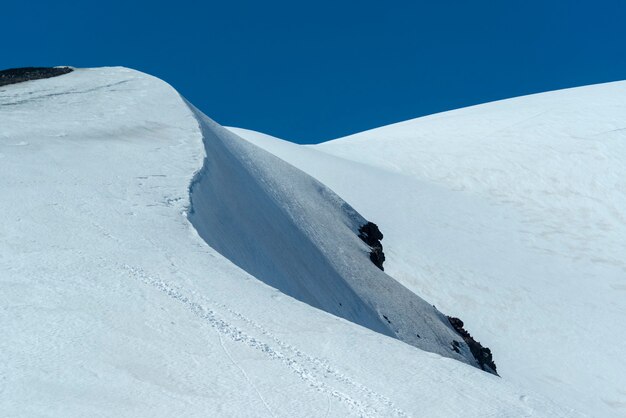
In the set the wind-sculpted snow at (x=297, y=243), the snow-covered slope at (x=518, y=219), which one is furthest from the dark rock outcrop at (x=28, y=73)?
the snow-covered slope at (x=518, y=219)

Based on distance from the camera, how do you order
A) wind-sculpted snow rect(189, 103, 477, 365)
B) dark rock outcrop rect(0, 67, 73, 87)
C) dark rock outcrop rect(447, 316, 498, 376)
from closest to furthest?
wind-sculpted snow rect(189, 103, 477, 365), dark rock outcrop rect(447, 316, 498, 376), dark rock outcrop rect(0, 67, 73, 87)

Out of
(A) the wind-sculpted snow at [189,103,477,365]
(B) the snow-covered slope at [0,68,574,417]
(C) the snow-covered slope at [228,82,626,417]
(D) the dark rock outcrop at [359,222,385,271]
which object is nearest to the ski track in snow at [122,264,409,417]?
(B) the snow-covered slope at [0,68,574,417]

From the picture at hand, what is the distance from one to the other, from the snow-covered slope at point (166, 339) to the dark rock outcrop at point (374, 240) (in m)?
7.99

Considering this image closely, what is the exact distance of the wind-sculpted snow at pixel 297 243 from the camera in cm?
1050

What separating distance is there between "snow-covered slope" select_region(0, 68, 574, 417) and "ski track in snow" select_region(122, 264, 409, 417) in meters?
0.01

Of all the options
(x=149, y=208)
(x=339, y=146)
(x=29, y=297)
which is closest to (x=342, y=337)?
(x=29, y=297)

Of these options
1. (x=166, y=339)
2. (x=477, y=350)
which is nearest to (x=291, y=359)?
(x=166, y=339)

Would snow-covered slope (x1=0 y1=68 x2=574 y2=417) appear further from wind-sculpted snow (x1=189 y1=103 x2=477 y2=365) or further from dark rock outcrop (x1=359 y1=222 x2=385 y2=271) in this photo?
dark rock outcrop (x1=359 y1=222 x2=385 y2=271)

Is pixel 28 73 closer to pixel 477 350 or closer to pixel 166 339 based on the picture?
pixel 477 350

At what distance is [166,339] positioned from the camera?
5711 mm

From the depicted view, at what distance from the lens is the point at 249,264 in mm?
9719

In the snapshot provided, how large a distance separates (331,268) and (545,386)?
194 inches

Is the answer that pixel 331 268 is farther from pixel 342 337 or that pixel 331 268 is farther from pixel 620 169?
pixel 620 169

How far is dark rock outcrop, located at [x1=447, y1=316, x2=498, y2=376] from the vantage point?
14645 millimetres
